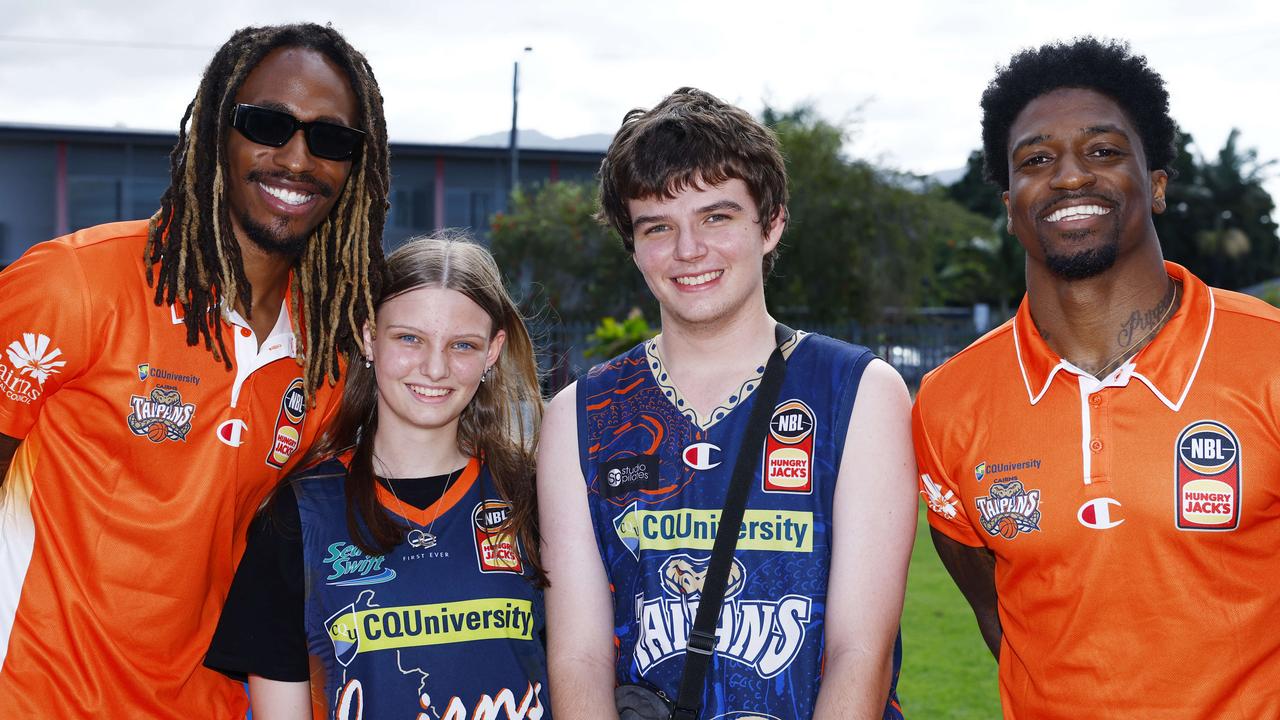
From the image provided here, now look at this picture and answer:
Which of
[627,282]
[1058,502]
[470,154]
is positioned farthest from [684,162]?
[470,154]

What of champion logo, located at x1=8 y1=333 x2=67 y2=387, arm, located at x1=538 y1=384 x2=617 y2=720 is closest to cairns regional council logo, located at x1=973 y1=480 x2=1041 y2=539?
arm, located at x1=538 y1=384 x2=617 y2=720

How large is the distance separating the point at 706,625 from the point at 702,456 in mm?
458

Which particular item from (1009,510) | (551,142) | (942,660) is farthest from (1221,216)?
(1009,510)

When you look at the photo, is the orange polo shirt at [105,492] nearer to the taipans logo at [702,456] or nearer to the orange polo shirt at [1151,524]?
the taipans logo at [702,456]

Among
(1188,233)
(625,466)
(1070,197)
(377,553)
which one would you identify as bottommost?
(377,553)

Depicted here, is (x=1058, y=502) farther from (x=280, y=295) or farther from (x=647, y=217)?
(x=280, y=295)

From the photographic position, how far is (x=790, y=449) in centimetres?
290

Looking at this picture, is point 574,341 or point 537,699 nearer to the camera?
point 537,699

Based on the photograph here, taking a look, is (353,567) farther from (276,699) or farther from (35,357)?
(35,357)

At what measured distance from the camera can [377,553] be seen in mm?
2963

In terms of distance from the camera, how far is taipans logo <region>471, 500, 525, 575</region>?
3.05m

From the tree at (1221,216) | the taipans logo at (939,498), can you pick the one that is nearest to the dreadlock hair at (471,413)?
the taipans logo at (939,498)

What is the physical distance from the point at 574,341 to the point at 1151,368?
15.6 meters

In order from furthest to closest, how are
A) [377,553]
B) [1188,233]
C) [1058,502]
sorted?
[1188,233] < [377,553] < [1058,502]
